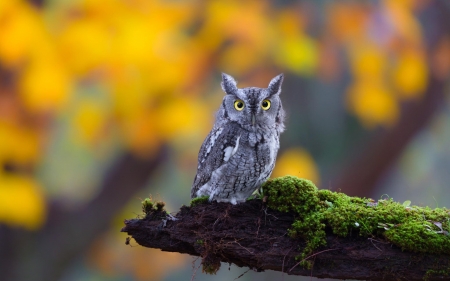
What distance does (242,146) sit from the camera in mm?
2363

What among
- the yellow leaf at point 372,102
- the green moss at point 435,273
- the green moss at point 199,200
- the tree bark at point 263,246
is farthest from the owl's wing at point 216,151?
the yellow leaf at point 372,102

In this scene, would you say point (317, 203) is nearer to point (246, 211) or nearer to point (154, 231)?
point (246, 211)

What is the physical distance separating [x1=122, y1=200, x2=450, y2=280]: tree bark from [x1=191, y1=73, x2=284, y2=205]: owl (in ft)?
0.69

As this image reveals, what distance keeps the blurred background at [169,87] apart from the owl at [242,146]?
1.76 meters

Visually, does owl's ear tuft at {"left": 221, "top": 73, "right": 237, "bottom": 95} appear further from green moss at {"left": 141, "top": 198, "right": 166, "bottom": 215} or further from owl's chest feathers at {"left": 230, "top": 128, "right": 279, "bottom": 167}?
green moss at {"left": 141, "top": 198, "right": 166, "bottom": 215}

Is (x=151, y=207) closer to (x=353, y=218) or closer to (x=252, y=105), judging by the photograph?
(x=252, y=105)

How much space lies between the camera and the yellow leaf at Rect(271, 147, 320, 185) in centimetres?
470

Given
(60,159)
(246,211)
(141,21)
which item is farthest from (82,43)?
(246,211)

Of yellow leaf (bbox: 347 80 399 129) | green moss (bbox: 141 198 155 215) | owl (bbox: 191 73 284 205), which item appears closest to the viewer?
green moss (bbox: 141 198 155 215)

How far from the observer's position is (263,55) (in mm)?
4730

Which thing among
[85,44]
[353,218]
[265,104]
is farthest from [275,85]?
[85,44]

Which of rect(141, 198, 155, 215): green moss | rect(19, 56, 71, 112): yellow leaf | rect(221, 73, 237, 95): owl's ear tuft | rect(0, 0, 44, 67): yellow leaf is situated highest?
rect(0, 0, 44, 67): yellow leaf

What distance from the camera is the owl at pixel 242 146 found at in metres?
2.34

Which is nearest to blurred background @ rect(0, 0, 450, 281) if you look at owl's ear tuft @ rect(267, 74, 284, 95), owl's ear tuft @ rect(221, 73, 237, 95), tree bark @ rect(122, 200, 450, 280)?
owl's ear tuft @ rect(221, 73, 237, 95)
